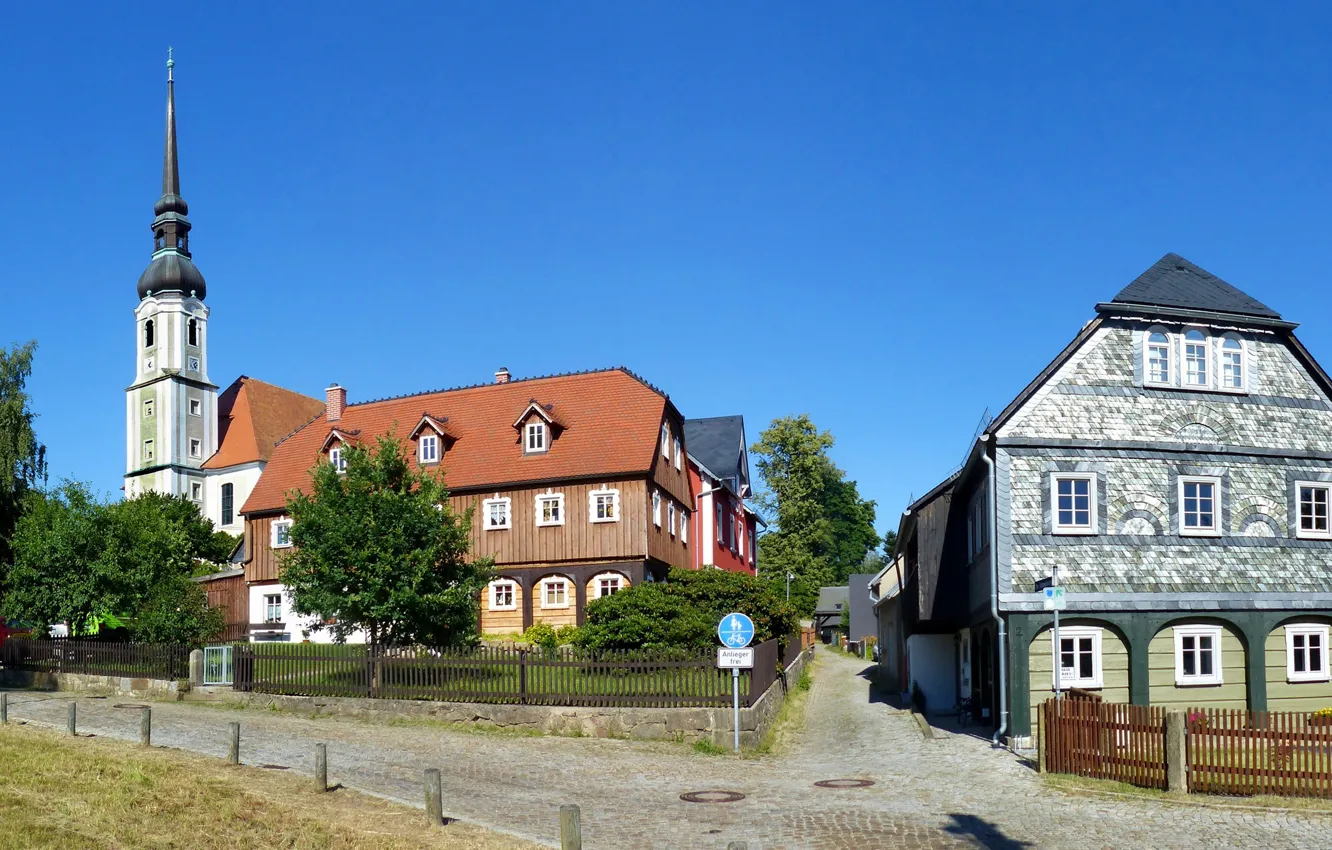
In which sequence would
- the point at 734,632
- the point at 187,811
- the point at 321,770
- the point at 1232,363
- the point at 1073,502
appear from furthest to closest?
the point at 1232,363 < the point at 1073,502 < the point at 734,632 < the point at 321,770 < the point at 187,811

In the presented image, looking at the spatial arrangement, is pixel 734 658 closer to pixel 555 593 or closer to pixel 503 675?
pixel 503 675

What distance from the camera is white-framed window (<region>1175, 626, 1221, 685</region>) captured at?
25.7m

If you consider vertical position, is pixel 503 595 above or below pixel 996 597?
below

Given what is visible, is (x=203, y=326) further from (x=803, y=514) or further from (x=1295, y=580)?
(x=1295, y=580)

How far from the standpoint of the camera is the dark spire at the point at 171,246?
84.8 metres

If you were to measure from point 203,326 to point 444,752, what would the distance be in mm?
68700

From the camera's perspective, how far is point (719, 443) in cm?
6306

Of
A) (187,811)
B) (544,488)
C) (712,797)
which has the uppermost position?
(544,488)

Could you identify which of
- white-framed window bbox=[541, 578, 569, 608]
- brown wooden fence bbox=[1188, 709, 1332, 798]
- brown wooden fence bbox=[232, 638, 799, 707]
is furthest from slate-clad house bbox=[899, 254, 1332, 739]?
white-framed window bbox=[541, 578, 569, 608]

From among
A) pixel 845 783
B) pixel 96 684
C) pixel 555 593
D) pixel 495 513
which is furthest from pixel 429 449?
pixel 845 783

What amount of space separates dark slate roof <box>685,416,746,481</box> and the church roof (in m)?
26.5

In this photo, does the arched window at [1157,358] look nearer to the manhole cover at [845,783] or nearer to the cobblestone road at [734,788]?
the cobblestone road at [734,788]

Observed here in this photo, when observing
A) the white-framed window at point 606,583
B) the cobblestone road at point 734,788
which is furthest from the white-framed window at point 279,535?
the cobblestone road at point 734,788

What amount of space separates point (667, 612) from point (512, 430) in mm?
17016
